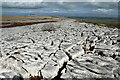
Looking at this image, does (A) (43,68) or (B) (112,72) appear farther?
(A) (43,68)

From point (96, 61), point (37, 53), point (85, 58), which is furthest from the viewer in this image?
point (37, 53)

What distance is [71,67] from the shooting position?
13.7 ft

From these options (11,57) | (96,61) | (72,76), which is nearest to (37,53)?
(11,57)

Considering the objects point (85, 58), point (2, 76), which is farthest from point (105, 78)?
point (2, 76)

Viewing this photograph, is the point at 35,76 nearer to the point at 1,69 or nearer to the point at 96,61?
the point at 1,69

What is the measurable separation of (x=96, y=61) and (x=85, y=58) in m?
0.56

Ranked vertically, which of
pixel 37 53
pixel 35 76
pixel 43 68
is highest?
pixel 37 53

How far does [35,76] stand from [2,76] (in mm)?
1177

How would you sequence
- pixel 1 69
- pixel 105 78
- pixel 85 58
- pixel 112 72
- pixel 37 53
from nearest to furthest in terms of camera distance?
1. pixel 105 78
2. pixel 112 72
3. pixel 1 69
4. pixel 85 58
5. pixel 37 53

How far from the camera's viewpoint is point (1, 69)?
4.03 meters

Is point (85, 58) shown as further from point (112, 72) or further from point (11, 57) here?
point (11, 57)

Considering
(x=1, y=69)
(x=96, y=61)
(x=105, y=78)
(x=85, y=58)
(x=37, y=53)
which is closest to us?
(x=105, y=78)

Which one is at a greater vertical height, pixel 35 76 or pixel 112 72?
pixel 112 72

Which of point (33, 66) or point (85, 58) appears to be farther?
point (85, 58)
